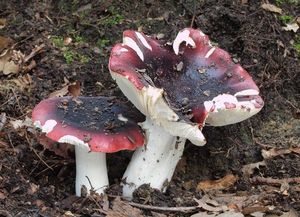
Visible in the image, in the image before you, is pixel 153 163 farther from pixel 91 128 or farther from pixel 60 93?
pixel 60 93

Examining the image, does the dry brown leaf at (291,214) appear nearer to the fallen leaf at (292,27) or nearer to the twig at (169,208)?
the twig at (169,208)

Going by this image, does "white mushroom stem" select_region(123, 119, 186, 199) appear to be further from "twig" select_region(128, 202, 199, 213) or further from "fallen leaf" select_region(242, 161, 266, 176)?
"fallen leaf" select_region(242, 161, 266, 176)

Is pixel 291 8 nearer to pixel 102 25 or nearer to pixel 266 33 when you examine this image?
pixel 266 33


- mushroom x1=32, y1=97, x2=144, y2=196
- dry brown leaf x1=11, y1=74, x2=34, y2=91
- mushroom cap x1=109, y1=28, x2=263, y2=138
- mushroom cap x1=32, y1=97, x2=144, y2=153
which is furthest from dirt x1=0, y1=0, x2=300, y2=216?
mushroom cap x1=109, y1=28, x2=263, y2=138

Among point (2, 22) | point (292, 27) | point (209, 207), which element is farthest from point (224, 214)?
point (2, 22)

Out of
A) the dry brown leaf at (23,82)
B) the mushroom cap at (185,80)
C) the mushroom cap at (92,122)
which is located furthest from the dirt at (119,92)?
the mushroom cap at (185,80)
